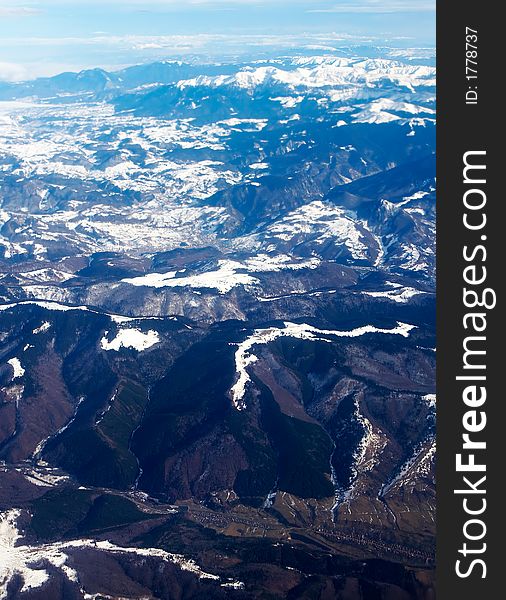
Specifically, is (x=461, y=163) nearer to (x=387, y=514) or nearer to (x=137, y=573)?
(x=137, y=573)

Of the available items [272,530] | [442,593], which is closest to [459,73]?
[442,593]

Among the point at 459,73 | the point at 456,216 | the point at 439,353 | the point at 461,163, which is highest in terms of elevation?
the point at 459,73

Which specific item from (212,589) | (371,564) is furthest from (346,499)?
(212,589)

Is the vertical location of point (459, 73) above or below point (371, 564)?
above

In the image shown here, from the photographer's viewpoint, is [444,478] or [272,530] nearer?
[444,478]

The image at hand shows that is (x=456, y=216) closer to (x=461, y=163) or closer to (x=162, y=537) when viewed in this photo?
(x=461, y=163)

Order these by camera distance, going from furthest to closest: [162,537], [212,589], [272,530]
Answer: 1. [272,530]
2. [162,537]
3. [212,589]

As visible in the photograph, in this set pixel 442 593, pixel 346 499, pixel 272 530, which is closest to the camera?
pixel 442 593

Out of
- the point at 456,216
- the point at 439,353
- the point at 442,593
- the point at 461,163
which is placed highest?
the point at 461,163

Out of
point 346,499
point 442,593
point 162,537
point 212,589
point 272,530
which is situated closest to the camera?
point 442,593
